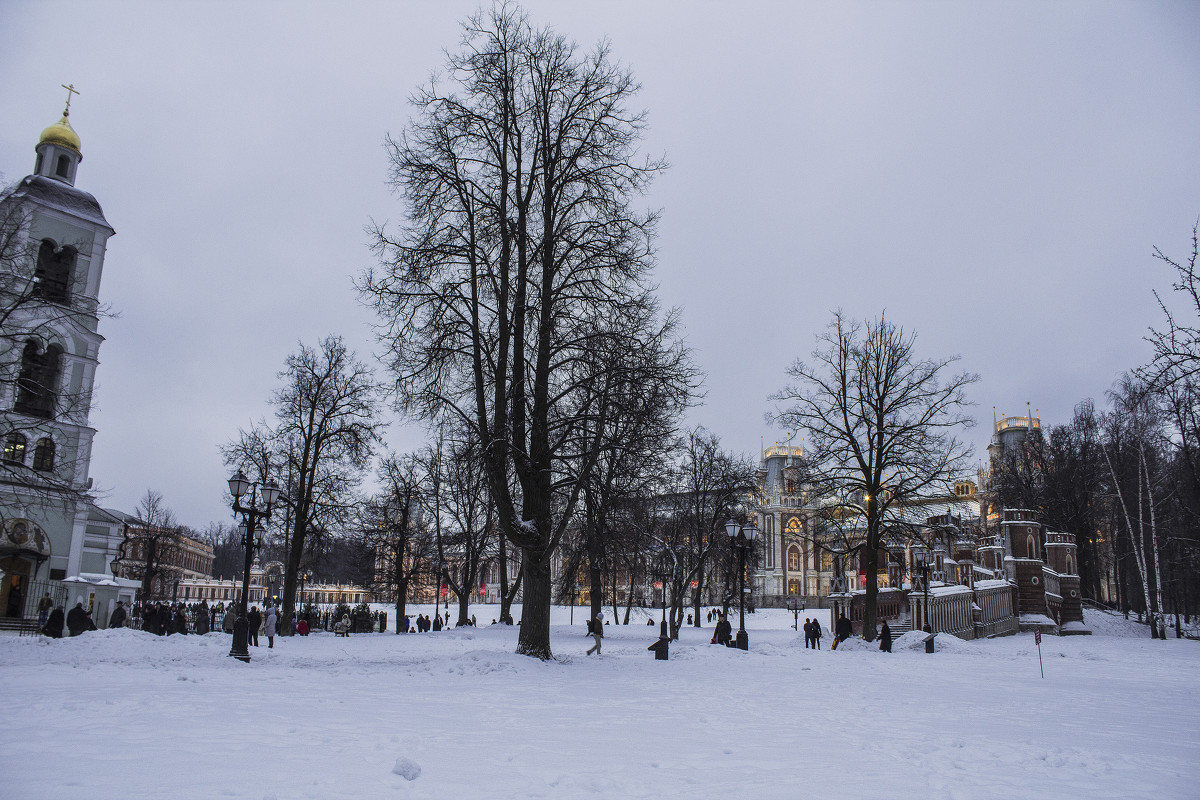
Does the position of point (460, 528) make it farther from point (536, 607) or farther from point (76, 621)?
point (536, 607)

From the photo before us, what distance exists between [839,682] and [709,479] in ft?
86.1

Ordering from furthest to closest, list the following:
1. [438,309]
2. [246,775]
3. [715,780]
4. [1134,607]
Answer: [1134,607] < [438,309] < [715,780] < [246,775]

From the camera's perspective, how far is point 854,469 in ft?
96.0

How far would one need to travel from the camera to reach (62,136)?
3366 centimetres

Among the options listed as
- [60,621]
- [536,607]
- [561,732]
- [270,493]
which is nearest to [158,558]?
[60,621]

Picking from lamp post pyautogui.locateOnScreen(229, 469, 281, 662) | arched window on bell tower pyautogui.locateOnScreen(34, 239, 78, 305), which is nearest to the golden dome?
arched window on bell tower pyautogui.locateOnScreen(34, 239, 78, 305)

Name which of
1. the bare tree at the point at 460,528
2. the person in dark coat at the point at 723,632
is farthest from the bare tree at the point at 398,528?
the person in dark coat at the point at 723,632

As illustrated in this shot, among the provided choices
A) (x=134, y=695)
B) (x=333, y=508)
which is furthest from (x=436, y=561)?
(x=134, y=695)

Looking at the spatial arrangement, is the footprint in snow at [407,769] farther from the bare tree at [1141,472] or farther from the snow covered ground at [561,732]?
the bare tree at [1141,472]

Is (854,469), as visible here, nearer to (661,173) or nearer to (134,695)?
(661,173)

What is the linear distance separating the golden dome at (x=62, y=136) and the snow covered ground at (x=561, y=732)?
89.6 feet

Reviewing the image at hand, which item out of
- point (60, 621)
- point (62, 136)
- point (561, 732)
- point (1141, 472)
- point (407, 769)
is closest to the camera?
point (407, 769)

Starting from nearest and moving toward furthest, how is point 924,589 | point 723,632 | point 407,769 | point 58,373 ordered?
1. point 407,769
2. point 924,589
3. point 723,632
4. point 58,373

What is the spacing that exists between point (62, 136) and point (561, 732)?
39.1 metres
